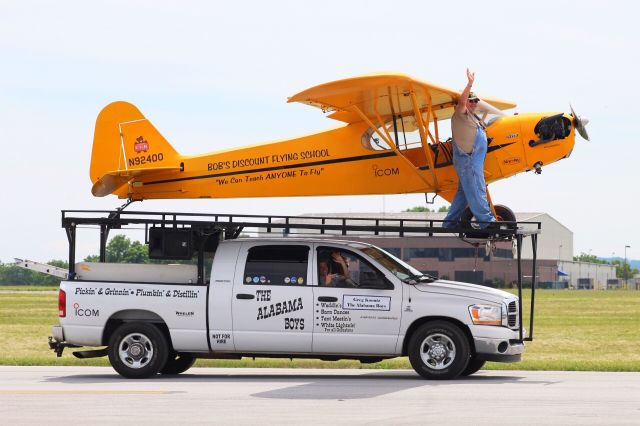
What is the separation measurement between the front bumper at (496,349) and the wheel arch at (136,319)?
3640mm

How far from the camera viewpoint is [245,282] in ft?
40.4

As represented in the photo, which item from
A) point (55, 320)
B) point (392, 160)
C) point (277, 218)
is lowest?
point (55, 320)

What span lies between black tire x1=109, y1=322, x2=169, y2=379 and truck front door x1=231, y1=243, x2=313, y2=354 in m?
0.97

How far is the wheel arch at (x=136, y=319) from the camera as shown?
1253 centimetres

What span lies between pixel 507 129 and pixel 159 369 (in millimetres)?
5911

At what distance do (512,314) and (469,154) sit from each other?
8.13ft

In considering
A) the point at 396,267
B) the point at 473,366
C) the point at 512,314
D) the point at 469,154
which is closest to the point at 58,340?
the point at 396,267

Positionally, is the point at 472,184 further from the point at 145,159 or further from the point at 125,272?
the point at 145,159

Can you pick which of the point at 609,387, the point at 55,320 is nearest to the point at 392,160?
the point at 609,387

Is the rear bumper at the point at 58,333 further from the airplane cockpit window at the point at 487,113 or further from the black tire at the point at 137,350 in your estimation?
the airplane cockpit window at the point at 487,113

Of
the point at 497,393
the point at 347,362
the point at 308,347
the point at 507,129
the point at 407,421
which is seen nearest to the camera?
the point at 407,421

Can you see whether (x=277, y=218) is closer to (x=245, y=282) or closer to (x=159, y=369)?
(x=245, y=282)

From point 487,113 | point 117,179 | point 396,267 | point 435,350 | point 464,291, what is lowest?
point 435,350

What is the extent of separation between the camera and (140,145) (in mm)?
15727
